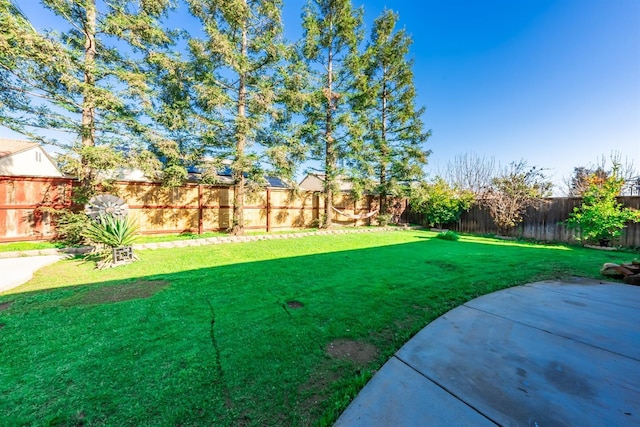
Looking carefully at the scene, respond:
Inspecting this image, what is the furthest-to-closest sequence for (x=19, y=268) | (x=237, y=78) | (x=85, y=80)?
(x=237, y=78) → (x=85, y=80) → (x=19, y=268)

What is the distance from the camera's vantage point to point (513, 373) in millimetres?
1737

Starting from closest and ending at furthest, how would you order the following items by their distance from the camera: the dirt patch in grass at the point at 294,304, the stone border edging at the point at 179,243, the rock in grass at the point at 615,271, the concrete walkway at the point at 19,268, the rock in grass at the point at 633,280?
the dirt patch in grass at the point at 294,304 < the concrete walkway at the point at 19,268 < the rock in grass at the point at 633,280 < the rock in grass at the point at 615,271 < the stone border edging at the point at 179,243

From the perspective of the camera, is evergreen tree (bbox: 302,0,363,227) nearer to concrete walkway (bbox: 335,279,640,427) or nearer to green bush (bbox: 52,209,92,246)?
green bush (bbox: 52,209,92,246)

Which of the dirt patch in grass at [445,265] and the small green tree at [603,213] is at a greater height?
the small green tree at [603,213]

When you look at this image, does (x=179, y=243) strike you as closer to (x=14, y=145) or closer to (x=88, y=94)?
(x=88, y=94)

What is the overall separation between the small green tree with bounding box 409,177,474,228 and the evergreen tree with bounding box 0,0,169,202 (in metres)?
11.7

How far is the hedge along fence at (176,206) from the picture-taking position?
6320 mm

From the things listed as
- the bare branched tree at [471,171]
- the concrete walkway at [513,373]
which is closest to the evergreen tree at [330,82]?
the bare branched tree at [471,171]

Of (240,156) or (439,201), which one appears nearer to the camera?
(240,156)

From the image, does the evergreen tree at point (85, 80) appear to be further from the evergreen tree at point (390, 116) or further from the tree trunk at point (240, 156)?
the evergreen tree at point (390, 116)

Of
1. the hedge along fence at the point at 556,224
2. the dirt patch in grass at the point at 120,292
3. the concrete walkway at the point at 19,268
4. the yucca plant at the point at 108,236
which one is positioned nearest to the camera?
the dirt patch in grass at the point at 120,292

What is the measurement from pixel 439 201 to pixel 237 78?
1020cm

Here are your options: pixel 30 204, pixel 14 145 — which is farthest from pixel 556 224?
pixel 14 145

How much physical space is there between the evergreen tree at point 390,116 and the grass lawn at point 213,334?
8238mm
